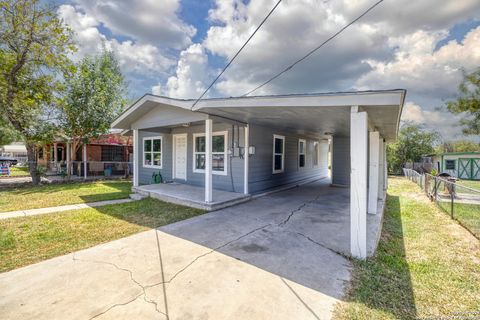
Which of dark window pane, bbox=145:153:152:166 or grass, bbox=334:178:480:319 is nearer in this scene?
grass, bbox=334:178:480:319

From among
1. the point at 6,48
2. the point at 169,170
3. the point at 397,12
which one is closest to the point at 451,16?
the point at 397,12

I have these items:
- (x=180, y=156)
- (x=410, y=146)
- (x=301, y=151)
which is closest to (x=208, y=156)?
(x=180, y=156)

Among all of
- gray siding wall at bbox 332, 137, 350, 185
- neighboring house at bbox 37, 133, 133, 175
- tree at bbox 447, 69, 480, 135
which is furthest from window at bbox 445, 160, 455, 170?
neighboring house at bbox 37, 133, 133, 175

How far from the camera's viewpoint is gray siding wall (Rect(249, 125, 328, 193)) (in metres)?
7.79

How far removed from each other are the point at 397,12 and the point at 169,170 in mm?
Result: 8792

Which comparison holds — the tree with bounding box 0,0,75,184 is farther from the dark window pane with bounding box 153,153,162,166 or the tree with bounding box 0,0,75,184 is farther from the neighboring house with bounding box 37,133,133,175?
the neighboring house with bounding box 37,133,133,175

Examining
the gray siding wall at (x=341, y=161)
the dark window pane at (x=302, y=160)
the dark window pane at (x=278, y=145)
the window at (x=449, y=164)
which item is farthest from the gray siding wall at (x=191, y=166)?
the window at (x=449, y=164)

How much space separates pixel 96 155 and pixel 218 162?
12183 mm

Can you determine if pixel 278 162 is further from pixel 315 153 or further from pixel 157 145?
pixel 157 145

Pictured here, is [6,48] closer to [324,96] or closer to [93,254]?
[93,254]

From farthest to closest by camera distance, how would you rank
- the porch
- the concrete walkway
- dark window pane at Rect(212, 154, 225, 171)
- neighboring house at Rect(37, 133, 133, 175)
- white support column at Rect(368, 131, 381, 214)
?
neighboring house at Rect(37, 133, 133, 175) → dark window pane at Rect(212, 154, 225, 171) → the porch → white support column at Rect(368, 131, 381, 214) → the concrete walkway

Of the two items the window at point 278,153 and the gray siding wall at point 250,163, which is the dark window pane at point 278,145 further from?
the gray siding wall at point 250,163

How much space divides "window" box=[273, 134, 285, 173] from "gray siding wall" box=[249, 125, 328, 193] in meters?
0.20

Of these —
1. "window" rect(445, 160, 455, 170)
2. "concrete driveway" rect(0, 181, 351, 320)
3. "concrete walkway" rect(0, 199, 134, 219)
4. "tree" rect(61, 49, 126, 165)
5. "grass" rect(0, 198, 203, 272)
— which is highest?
"tree" rect(61, 49, 126, 165)
